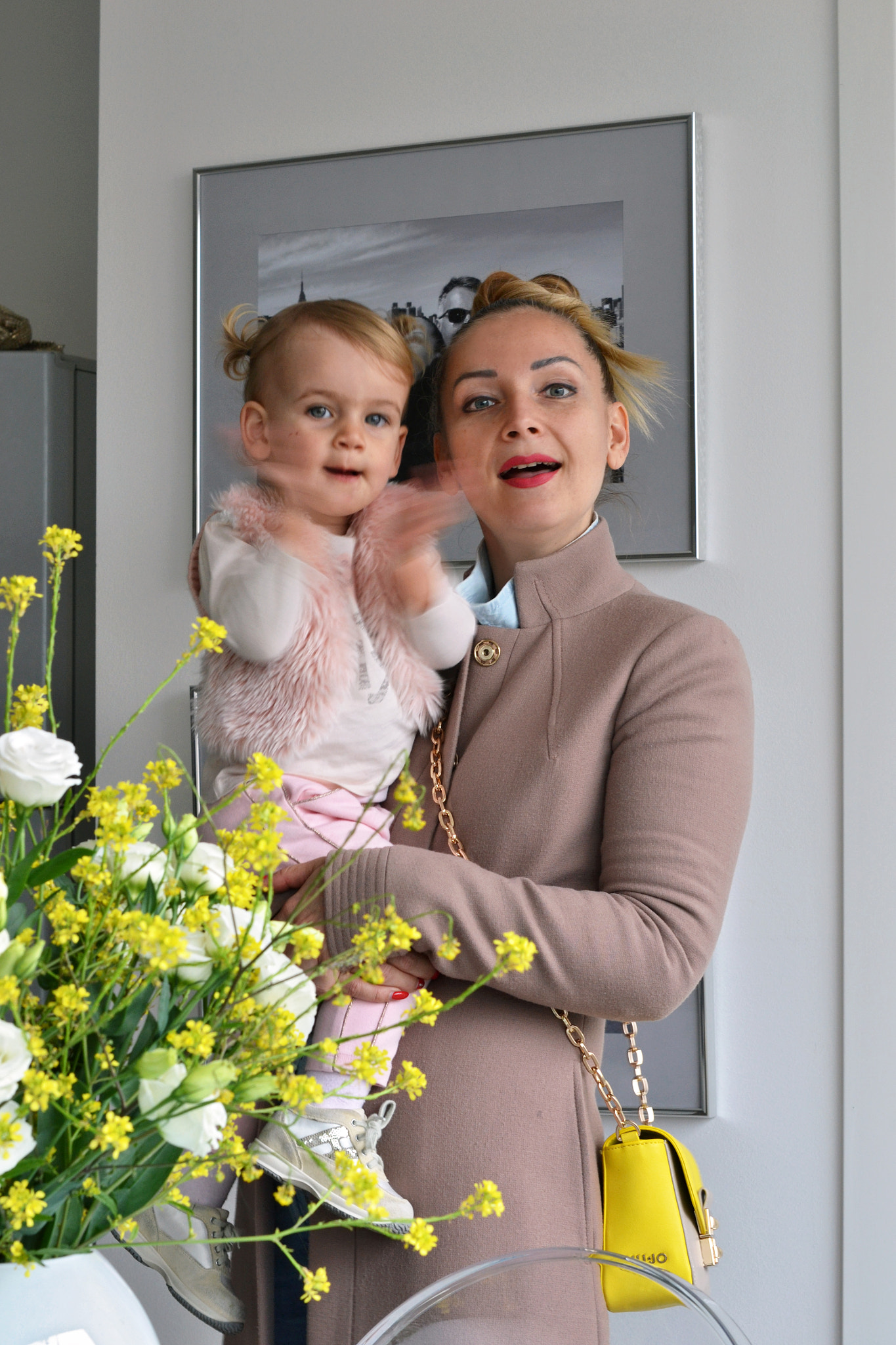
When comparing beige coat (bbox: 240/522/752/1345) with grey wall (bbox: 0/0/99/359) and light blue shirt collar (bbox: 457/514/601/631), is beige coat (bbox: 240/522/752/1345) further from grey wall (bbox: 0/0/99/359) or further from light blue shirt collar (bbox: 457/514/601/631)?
grey wall (bbox: 0/0/99/359)

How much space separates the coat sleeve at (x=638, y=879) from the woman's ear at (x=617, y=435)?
27 cm

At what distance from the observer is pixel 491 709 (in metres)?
1.11

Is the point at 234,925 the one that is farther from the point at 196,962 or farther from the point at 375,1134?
the point at 375,1134

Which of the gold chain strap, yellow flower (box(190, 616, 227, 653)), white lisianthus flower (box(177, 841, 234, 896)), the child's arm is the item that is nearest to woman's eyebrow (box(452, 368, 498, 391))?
the child's arm

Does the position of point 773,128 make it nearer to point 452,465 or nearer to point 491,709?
point 452,465

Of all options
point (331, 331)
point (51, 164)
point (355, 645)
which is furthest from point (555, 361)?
point (51, 164)

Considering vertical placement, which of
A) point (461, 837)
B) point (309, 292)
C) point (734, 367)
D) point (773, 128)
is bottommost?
point (461, 837)

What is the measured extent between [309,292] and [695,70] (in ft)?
2.27

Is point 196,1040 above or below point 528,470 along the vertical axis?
below

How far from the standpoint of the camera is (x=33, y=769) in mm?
554

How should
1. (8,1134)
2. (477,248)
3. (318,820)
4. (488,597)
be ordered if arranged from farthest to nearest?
1. (477,248)
2. (488,597)
3. (318,820)
4. (8,1134)

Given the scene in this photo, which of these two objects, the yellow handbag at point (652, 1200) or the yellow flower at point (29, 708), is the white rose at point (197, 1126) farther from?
the yellow handbag at point (652, 1200)

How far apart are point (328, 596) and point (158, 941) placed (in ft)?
2.15

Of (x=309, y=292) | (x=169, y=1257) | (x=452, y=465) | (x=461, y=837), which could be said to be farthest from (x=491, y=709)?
(x=309, y=292)
